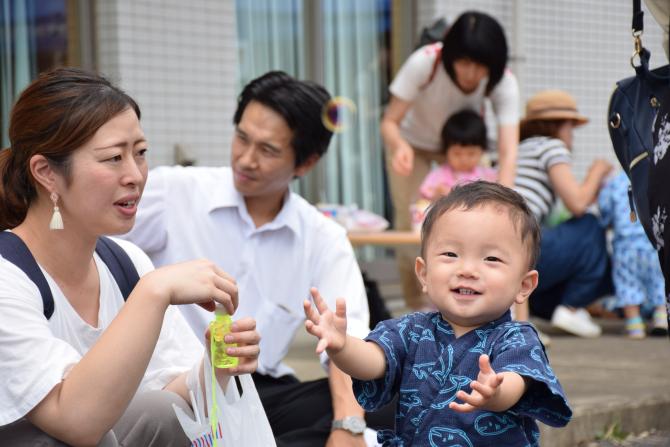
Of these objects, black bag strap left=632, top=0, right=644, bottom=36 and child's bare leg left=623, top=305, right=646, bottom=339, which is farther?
child's bare leg left=623, top=305, right=646, bottom=339

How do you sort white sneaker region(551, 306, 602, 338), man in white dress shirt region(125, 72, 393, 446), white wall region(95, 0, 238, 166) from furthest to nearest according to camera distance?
white wall region(95, 0, 238, 166) → white sneaker region(551, 306, 602, 338) → man in white dress shirt region(125, 72, 393, 446)

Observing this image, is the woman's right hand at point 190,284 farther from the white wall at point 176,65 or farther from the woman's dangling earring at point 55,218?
the white wall at point 176,65

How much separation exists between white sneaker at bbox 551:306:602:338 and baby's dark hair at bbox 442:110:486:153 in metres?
1.20

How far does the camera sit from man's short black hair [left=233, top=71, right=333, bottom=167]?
3.69 m

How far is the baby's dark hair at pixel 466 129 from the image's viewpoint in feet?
19.8

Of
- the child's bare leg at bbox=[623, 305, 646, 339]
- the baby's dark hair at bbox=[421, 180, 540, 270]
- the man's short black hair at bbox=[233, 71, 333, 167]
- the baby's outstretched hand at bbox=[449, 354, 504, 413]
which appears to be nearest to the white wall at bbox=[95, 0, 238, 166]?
the child's bare leg at bbox=[623, 305, 646, 339]

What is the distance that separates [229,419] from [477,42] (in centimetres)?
343

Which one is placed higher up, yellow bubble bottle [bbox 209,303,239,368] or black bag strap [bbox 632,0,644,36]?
black bag strap [bbox 632,0,644,36]

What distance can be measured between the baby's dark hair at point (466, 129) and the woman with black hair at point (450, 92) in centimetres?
7

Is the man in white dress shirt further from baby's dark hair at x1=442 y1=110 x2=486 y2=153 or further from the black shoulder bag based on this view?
baby's dark hair at x1=442 y1=110 x2=486 y2=153

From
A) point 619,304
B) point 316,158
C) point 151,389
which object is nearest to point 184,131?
point 619,304

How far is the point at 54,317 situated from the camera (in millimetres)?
2533

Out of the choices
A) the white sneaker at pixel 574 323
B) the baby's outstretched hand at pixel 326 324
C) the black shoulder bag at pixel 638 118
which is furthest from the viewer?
the white sneaker at pixel 574 323

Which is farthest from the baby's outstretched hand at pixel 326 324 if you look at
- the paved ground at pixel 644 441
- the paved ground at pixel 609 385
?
the paved ground at pixel 644 441
